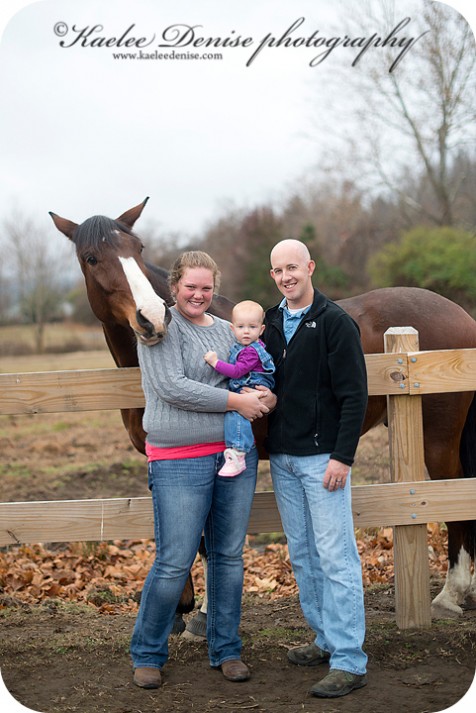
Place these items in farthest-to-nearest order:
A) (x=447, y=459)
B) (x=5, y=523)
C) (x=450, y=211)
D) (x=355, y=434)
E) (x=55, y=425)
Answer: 1. (x=450, y=211)
2. (x=55, y=425)
3. (x=447, y=459)
4. (x=5, y=523)
5. (x=355, y=434)

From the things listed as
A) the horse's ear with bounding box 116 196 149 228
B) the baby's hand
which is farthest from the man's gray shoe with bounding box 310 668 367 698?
the horse's ear with bounding box 116 196 149 228

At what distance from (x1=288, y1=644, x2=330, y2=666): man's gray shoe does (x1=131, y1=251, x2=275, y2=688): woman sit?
0.33m

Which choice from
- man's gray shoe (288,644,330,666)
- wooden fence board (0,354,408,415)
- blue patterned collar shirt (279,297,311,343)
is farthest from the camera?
wooden fence board (0,354,408,415)

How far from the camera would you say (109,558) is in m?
6.02

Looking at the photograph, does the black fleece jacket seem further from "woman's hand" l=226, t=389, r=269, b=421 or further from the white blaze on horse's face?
the white blaze on horse's face

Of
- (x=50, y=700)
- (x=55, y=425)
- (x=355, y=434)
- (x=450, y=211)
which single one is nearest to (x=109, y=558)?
(x=50, y=700)

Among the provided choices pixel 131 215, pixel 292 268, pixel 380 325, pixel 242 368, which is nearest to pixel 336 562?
pixel 242 368

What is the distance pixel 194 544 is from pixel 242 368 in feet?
2.85

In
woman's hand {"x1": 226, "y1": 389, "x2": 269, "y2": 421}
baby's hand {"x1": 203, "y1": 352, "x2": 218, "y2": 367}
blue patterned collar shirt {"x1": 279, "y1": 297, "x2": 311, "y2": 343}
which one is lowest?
woman's hand {"x1": 226, "y1": 389, "x2": 269, "y2": 421}

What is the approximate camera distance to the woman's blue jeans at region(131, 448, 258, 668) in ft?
10.8

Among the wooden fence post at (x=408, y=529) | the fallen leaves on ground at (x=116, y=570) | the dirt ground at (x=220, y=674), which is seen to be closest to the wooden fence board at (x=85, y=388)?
the wooden fence post at (x=408, y=529)

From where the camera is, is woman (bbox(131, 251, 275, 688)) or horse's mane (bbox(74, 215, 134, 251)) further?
horse's mane (bbox(74, 215, 134, 251))

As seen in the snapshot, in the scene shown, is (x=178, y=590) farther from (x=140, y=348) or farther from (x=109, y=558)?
(x=109, y=558)

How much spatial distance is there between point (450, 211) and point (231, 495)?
17.0 metres
